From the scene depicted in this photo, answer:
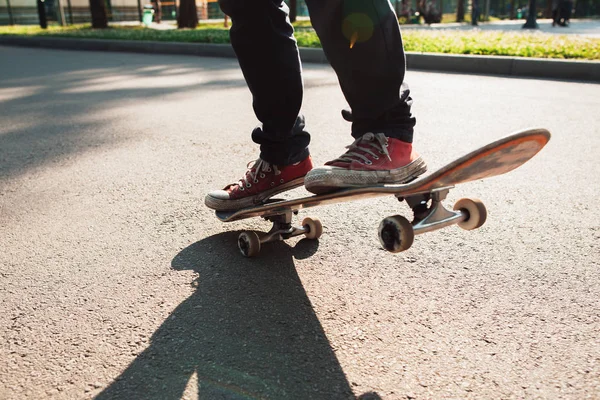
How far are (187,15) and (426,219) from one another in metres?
18.3

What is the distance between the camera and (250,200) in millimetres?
2305

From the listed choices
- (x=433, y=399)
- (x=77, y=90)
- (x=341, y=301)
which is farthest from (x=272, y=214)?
(x=77, y=90)

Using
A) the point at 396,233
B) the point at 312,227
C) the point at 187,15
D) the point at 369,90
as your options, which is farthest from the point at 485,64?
the point at 187,15

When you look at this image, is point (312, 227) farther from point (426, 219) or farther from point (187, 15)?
point (187, 15)

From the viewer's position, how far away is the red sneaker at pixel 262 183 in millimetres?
2266

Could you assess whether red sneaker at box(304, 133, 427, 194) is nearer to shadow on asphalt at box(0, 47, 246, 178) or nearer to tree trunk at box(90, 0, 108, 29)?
shadow on asphalt at box(0, 47, 246, 178)

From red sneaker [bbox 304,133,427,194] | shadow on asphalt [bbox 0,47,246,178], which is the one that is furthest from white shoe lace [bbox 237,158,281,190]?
shadow on asphalt [bbox 0,47,246,178]

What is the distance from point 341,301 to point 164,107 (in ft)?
13.4

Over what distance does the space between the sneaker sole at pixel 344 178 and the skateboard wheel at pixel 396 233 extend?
0.82 ft

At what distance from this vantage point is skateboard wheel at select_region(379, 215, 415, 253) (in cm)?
158

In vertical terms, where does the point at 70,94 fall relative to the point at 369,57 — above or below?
below

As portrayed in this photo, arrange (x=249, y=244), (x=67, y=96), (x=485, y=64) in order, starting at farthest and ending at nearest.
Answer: (x=485, y=64), (x=67, y=96), (x=249, y=244)

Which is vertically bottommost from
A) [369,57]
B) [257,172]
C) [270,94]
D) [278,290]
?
[278,290]

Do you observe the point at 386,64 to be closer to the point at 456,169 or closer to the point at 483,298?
the point at 456,169
